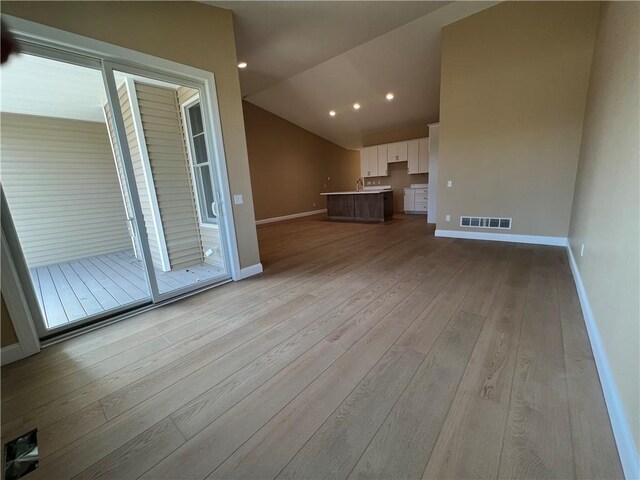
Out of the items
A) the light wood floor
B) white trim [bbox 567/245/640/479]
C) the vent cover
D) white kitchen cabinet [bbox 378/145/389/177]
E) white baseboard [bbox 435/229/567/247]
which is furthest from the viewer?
white kitchen cabinet [bbox 378/145/389/177]

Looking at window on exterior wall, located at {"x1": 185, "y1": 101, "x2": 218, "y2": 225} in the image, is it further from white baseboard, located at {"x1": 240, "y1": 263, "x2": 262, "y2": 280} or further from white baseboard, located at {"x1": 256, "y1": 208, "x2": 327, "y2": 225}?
white baseboard, located at {"x1": 256, "y1": 208, "x2": 327, "y2": 225}

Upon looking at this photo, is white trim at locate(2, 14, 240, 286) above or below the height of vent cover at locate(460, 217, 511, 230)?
above

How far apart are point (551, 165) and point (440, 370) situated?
399 centimetres

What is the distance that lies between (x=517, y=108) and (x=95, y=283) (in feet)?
21.2

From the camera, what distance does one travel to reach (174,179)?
11.4 ft

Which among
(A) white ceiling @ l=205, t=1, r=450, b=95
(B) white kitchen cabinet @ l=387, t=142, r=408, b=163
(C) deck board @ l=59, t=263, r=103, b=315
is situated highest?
Result: (A) white ceiling @ l=205, t=1, r=450, b=95

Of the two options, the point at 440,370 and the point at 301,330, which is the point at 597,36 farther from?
the point at 301,330

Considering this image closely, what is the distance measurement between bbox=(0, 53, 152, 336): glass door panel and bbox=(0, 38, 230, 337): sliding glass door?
0.04 ft

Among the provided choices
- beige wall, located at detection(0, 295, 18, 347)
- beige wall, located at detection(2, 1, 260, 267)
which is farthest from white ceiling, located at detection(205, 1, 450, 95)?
beige wall, located at detection(0, 295, 18, 347)

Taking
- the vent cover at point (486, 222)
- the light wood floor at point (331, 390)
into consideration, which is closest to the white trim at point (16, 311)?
the light wood floor at point (331, 390)

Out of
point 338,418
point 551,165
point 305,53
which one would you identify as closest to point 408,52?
point 305,53

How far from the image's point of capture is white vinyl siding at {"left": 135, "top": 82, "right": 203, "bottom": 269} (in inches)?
127

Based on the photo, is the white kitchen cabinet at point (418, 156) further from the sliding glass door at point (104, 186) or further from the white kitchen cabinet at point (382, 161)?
the sliding glass door at point (104, 186)

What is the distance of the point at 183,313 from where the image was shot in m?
2.35
